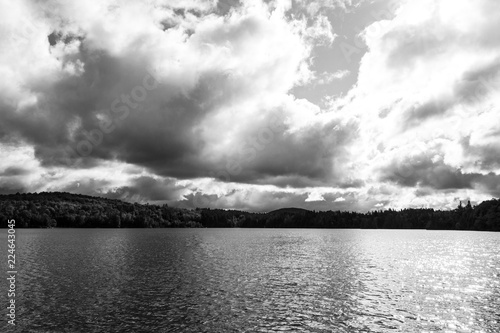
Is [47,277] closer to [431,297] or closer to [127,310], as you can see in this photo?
[127,310]

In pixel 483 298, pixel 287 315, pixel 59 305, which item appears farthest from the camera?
pixel 483 298

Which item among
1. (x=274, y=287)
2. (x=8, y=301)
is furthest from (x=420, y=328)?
(x=8, y=301)

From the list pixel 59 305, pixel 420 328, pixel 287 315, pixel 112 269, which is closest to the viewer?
pixel 420 328

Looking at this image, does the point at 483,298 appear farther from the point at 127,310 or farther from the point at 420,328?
the point at 127,310

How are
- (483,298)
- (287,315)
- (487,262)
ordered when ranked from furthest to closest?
(487,262)
(483,298)
(287,315)

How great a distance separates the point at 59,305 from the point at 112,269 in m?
32.4

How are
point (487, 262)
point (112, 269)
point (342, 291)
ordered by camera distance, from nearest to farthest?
1. point (342, 291)
2. point (112, 269)
3. point (487, 262)

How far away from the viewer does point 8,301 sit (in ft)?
159

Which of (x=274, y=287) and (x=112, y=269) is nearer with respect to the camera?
(x=274, y=287)

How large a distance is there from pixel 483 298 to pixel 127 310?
52.0 meters

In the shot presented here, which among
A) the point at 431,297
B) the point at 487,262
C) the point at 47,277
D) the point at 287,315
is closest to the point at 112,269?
the point at 47,277

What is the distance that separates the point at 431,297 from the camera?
5603 cm

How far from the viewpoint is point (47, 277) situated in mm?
67938

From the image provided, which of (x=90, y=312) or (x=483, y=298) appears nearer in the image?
(x=90, y=312)
